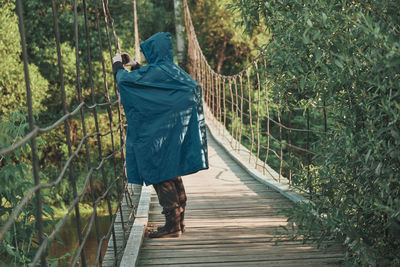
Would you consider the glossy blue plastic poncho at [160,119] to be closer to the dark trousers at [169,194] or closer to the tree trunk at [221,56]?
the dark trousers at [169,194]

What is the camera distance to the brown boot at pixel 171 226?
238 centimetres

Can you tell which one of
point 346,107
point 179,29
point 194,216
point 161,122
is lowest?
point 194,216

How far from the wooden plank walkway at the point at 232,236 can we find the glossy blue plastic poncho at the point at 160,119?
34 centimetres

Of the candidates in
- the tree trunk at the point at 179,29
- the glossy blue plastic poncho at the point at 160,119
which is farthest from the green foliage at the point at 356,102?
the tree trunk at the point at 179,29

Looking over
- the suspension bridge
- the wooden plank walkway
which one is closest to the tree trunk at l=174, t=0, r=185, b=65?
the suspension bridge

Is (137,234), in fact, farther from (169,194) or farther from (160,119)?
(160,119)

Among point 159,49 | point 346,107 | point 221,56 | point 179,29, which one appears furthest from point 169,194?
point 221,56

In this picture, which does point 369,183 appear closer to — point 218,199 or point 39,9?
point 218,199

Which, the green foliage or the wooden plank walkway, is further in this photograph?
the wooden plank walkway

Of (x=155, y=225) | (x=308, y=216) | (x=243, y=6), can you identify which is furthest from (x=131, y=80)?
(x=308, y=216)

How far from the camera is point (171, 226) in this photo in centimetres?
240

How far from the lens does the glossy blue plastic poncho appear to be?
2279 mm

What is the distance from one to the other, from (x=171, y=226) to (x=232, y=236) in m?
0.30

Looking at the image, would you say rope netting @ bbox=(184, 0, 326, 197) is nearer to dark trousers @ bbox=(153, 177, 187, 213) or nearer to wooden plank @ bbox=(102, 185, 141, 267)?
dark trousers @ bbox=(153, 177, 187, 213)
